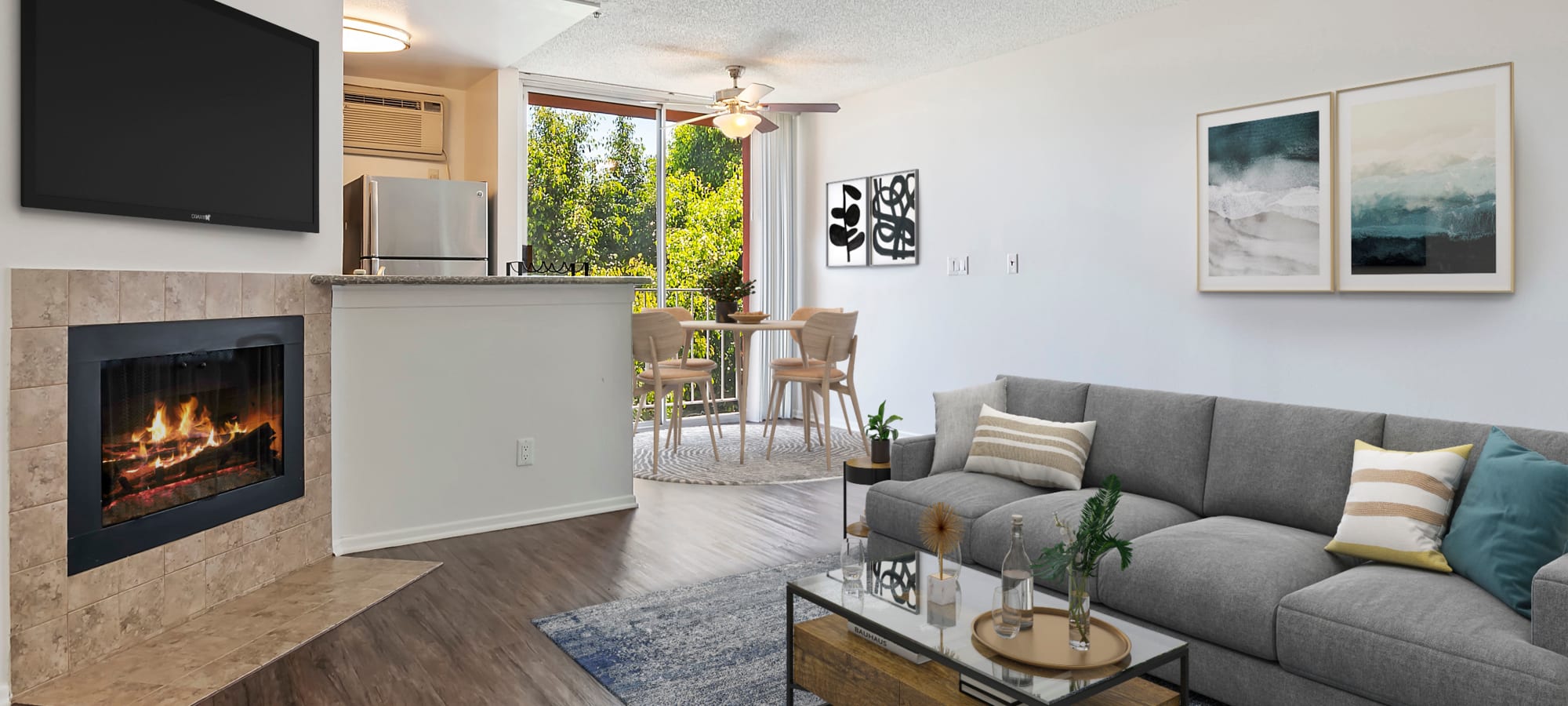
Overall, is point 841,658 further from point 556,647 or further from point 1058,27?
point 1058,27

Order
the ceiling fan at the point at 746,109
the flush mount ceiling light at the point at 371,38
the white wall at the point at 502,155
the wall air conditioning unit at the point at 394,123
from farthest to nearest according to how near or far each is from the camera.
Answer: the white wall at the point at 502,155 < the wall air conditioning unit at the point at 394,123 < the ceiling fan at the point at 746,109 < the flush mount ceiling light at the point at 371,38

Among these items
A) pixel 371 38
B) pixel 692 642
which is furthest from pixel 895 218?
pixel 692 642

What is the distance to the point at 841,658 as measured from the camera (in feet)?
7.21

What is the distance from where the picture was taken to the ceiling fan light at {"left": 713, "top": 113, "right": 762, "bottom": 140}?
225 inches

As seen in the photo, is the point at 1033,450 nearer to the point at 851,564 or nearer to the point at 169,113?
the point at 851,564

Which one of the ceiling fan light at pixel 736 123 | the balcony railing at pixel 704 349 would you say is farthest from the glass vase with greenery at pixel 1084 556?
the balcony railing at pixel 704 349

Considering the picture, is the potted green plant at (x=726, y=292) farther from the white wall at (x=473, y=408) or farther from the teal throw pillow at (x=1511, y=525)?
the teal throw pillow at (x=1511, y=525)

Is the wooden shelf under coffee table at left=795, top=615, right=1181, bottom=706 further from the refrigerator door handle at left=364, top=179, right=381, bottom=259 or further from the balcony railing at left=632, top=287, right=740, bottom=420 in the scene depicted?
the balcony railing at left=632, top=287, right=740, bottom=420

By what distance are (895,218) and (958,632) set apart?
197 inches

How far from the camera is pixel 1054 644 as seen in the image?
75.5 inches

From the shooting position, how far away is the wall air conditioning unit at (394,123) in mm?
6031

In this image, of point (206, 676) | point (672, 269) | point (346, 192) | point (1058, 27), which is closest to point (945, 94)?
point (1058, 27)

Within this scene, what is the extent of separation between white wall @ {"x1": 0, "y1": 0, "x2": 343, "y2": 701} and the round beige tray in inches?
99.2

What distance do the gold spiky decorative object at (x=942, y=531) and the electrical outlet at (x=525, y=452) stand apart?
2.58m
